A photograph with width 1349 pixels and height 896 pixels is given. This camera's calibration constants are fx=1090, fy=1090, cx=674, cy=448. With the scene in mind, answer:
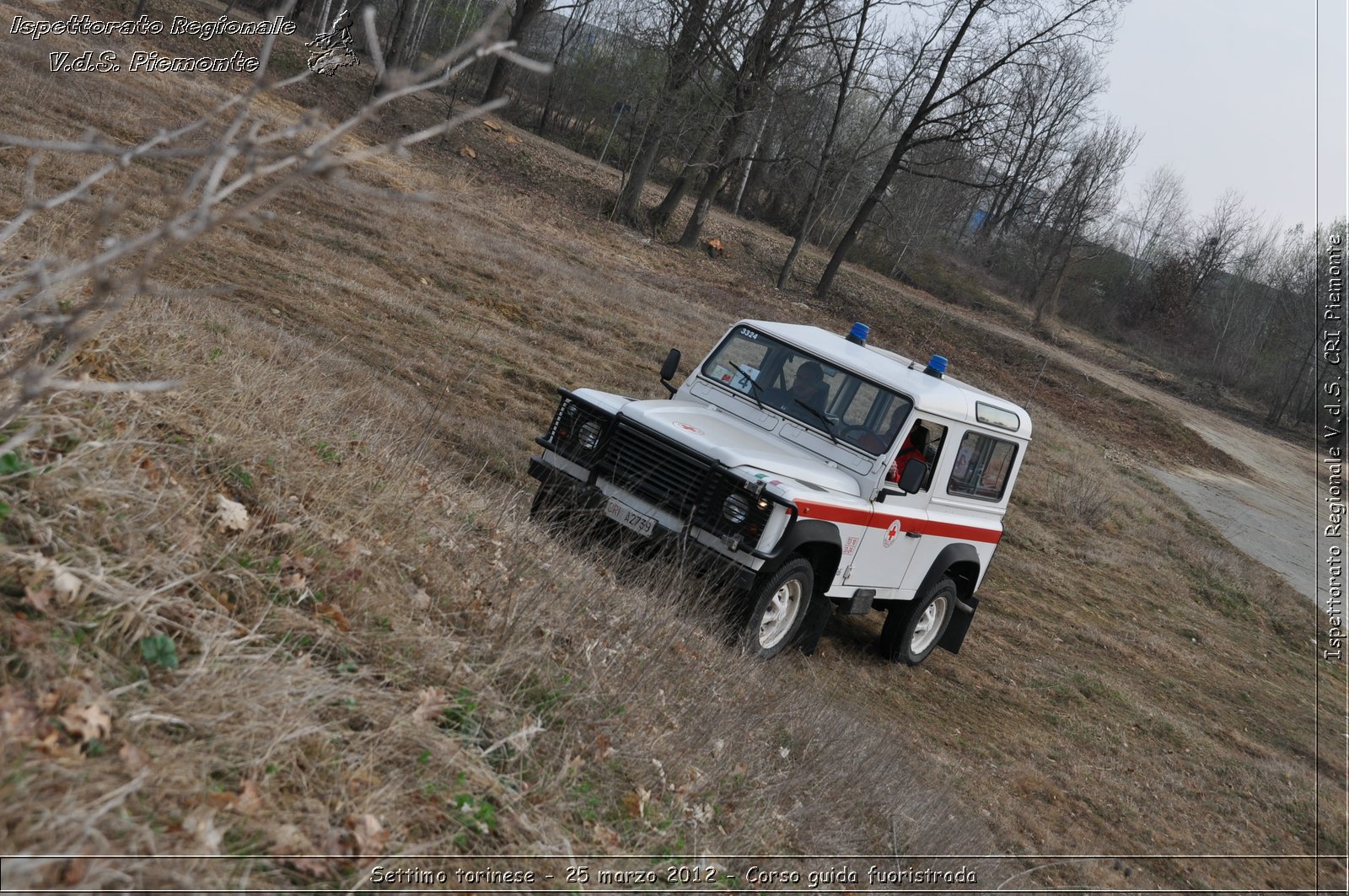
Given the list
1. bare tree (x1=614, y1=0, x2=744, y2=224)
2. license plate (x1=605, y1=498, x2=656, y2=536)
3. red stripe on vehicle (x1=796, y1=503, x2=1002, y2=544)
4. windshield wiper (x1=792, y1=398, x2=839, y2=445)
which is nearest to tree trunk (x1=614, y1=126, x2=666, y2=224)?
bare tree (x1=614, y1=0, x2=744, y2=224)

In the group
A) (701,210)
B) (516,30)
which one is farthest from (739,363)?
(516,30)

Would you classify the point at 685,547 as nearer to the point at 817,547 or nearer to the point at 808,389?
the point at 817,547

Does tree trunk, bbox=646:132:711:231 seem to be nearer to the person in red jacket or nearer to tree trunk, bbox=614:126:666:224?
tree trunk, bbox=614:126:666:224

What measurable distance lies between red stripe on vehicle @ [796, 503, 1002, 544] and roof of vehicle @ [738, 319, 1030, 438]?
851mm

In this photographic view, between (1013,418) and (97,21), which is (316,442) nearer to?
(1013,418)

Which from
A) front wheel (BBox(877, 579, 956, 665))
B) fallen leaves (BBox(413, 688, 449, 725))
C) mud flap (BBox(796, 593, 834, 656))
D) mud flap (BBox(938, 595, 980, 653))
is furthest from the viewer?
mud flap (BBox(938, 595, 980, 653))

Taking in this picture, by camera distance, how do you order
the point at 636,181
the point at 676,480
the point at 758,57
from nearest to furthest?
the point at 676,480
the point at 758,57
the point at 636,181

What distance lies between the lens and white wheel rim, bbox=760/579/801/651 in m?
7.24

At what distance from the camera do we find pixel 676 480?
7.12m

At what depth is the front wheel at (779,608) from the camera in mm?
6984

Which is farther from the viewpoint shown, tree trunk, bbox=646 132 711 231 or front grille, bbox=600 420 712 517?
tree trunk, bbox=646 132 711 231

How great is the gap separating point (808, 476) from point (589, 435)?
1525 mm

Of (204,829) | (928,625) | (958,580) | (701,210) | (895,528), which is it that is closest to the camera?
(204,829)

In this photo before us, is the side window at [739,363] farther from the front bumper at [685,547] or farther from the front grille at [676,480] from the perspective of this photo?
the front bumper at [685,547]
